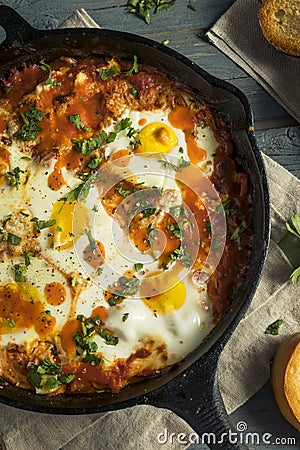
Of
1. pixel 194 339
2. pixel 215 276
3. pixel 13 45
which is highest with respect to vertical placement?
pixel 13 45

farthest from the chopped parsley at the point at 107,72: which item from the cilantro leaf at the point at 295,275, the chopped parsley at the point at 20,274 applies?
the cilantro leaf at the point at 295,275

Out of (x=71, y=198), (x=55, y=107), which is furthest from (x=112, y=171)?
(x=55, y=107)

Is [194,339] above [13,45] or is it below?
below

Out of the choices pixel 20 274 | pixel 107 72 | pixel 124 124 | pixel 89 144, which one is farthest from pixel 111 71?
pixel 20 274

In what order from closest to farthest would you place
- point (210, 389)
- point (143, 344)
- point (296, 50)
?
point (210, 389)
point (143, 344)
point (296, 50)

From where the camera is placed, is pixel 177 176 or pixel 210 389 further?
pixel 177 176

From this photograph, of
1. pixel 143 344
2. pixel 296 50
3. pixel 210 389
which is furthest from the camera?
pixel 296 50

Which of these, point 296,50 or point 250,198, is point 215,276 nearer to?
point 250,198

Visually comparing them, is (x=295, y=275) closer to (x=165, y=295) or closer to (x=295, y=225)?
(x=295, y=225)

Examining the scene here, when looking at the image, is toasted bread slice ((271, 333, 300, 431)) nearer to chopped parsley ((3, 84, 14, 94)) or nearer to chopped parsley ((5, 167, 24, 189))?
chopped parsley ((5, 167, 24, 189))
